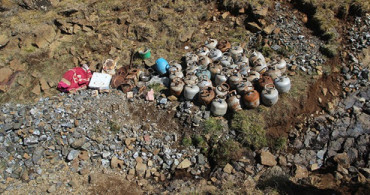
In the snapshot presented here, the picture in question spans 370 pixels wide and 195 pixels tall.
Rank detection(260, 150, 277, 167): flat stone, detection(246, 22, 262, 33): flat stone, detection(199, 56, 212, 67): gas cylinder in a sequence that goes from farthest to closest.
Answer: detection(246, 22, 262, 33): flat stone < detection(199, 56, 212, 67): gas cylinder < detection(260, 150, 277, 167): flat stone

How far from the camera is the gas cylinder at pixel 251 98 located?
636cm

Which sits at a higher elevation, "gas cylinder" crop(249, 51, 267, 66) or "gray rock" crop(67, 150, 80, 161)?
"gas cylinder" crop(249, 51, 267, 66)

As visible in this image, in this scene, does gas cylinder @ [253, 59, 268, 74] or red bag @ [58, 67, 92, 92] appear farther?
red bag @ [58, 67, 92, 92]

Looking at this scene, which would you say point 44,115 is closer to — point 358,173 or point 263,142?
point 263,142

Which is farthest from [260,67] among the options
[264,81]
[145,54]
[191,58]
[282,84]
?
[145,54]

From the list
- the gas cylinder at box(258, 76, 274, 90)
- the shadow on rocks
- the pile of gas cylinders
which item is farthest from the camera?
the gas cylinder at box(258, 76, 274, 90)

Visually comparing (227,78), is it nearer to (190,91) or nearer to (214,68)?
(214,68)

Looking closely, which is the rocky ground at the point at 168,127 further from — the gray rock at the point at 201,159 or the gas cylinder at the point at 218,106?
the gas cylinder at the point at 218,106

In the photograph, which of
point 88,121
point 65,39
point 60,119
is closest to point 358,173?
point 88,121

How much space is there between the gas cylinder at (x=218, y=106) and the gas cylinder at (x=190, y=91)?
19.9 inches

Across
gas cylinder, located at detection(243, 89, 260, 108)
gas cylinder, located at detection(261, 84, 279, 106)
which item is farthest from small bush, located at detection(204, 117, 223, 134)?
gas cylinder, located at detection(261, 84, 279, 106)

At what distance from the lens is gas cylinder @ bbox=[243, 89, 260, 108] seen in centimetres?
636

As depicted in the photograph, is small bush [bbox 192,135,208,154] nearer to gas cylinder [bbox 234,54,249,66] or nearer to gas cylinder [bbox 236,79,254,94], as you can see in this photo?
gas cylinder [bbox 236,79,254,94]

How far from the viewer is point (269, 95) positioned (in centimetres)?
638
